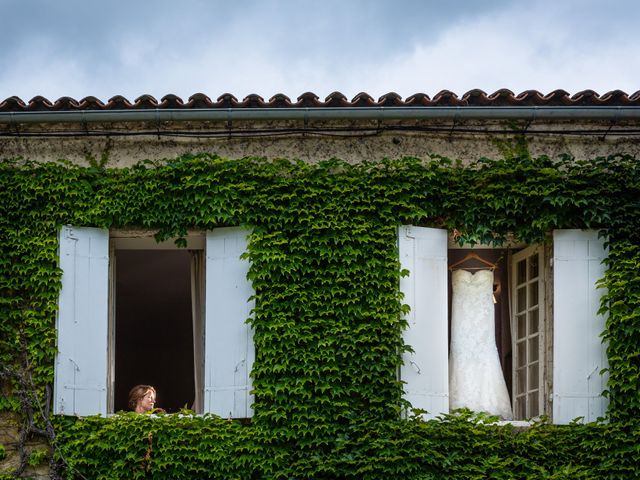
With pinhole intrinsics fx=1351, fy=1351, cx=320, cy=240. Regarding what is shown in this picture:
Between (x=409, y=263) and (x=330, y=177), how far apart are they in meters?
1.05

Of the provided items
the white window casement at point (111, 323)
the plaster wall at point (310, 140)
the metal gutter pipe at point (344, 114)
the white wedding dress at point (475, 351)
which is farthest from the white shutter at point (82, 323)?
the white wedding dress at point (475, 351)

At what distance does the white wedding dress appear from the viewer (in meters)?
12.2

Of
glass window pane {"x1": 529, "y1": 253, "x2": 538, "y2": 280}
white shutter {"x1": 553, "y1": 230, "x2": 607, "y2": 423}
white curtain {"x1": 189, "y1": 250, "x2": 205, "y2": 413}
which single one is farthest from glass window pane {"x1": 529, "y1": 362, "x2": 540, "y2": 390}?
white curtain {"x1": 189, "y1": 250, "x2": 205, "y2": 413}

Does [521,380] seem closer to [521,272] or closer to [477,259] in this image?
[521,272]

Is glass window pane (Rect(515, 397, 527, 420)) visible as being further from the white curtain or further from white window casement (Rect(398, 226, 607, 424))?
the white curtain

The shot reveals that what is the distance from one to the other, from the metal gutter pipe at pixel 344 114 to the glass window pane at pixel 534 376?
7.49ft

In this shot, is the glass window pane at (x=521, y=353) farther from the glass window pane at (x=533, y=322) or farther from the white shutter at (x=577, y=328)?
the white shutter at (x=577, y=328)

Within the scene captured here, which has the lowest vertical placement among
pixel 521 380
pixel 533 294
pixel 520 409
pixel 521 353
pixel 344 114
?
pixel 520 409

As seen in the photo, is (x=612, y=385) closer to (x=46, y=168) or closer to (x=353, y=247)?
(x=353, y=247)

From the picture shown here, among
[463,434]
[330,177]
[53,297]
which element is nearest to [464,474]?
[463,434]

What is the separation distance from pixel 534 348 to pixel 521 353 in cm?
26

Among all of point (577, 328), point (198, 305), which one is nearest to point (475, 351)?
point (577, 328)

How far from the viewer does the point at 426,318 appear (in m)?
11.9

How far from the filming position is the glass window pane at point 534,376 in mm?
12359
